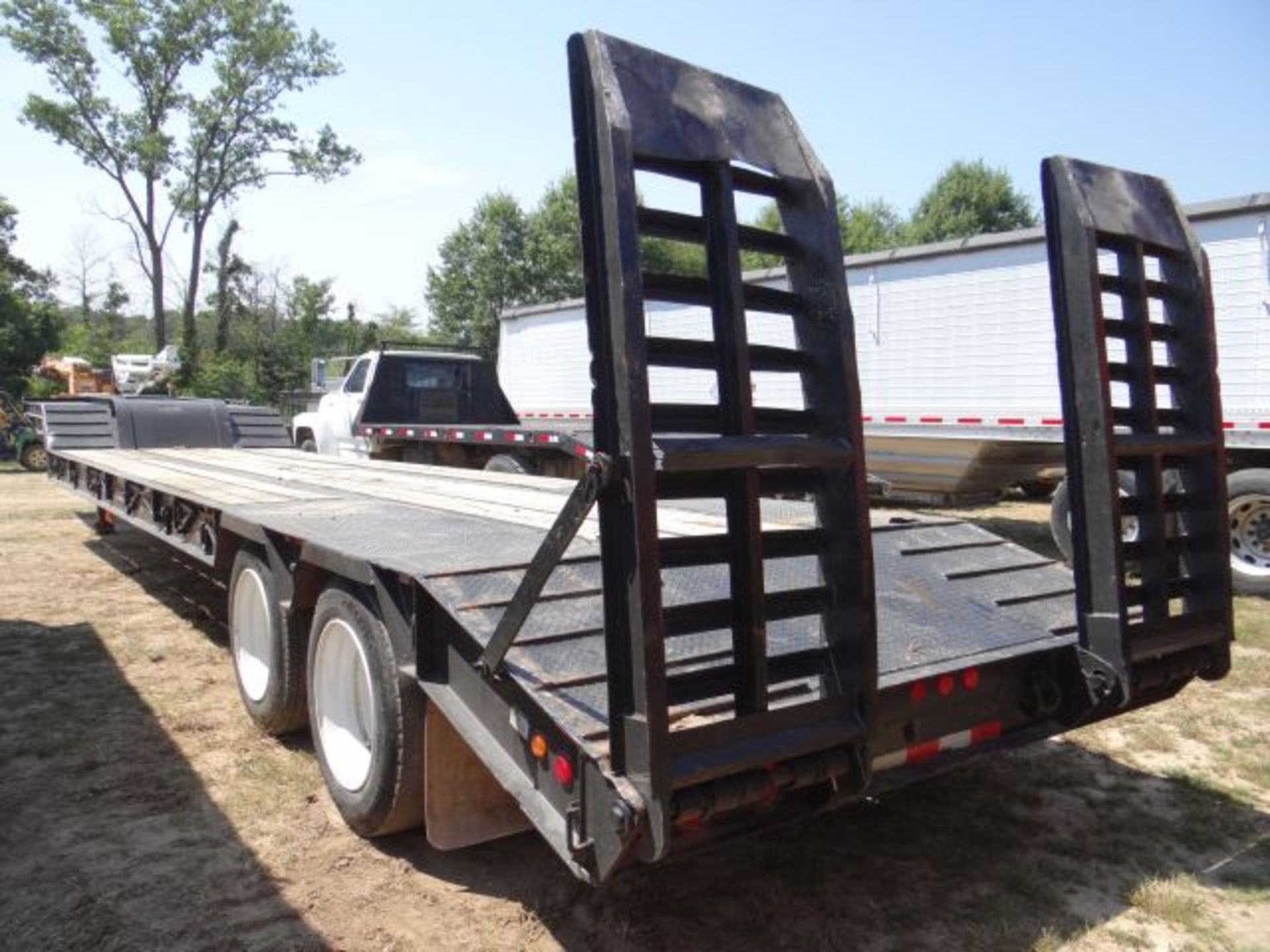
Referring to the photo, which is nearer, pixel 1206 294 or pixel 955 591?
pixel 1206 294

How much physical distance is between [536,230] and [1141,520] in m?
43.5

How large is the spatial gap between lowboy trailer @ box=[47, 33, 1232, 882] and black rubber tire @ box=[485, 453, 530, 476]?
6.88 m

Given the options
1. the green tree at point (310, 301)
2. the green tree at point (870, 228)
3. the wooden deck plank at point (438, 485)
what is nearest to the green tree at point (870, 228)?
the green tree at point (870, 228)

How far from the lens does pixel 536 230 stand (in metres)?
44.6

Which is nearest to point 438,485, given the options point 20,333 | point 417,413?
point 417,413

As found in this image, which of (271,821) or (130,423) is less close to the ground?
(130,423)

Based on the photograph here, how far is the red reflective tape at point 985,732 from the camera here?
9.71ft

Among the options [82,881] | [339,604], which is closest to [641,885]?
[339,604]

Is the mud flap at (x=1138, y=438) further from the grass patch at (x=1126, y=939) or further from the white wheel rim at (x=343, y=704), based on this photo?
the white wheel rim at (x=343, y=704)

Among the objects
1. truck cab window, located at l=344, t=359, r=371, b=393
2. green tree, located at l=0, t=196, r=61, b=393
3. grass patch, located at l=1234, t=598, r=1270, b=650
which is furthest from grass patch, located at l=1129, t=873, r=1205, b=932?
green tree, located at l=0, t=196, r=61, b=393

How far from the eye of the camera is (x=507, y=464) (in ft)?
37.4

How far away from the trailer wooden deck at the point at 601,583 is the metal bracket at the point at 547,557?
79 mm

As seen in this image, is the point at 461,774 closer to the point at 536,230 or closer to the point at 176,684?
the point at 176,684

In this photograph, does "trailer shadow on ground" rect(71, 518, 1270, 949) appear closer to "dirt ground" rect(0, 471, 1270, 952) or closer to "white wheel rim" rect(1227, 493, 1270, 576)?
"dirt ground" rect(0, 471, 1270, 952)
